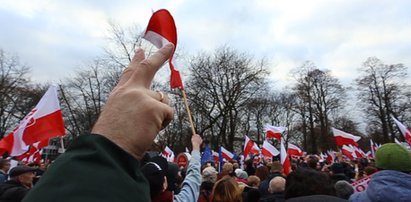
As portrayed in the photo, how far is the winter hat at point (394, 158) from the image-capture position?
366 centimetres

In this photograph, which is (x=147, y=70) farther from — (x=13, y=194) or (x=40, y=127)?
(x=40, y=127)

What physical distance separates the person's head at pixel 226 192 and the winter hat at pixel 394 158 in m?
2.10

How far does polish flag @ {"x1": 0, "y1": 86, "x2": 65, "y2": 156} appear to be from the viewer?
7676 millimetres

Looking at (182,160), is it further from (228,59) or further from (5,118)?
(5,118)

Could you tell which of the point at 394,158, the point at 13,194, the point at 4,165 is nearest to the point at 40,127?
the point at 4,165

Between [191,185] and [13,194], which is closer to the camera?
[191,185]

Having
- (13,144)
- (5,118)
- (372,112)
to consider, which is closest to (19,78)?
(5,118)

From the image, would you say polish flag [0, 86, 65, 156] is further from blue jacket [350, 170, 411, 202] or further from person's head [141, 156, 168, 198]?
blue jacket [350, 170, 411, 202]

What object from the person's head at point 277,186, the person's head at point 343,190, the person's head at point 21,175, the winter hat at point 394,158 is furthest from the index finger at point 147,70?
the person's head at point 21,175

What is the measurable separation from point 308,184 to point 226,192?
206 cm

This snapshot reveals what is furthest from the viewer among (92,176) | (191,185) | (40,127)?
(40,127)

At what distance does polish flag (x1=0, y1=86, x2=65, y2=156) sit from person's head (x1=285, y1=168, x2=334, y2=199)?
5572mm

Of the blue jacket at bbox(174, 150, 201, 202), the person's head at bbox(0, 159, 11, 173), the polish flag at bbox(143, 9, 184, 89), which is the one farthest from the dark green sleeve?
the person's head at bbox(0, 159, 11, 173)

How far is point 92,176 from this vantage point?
67cm
